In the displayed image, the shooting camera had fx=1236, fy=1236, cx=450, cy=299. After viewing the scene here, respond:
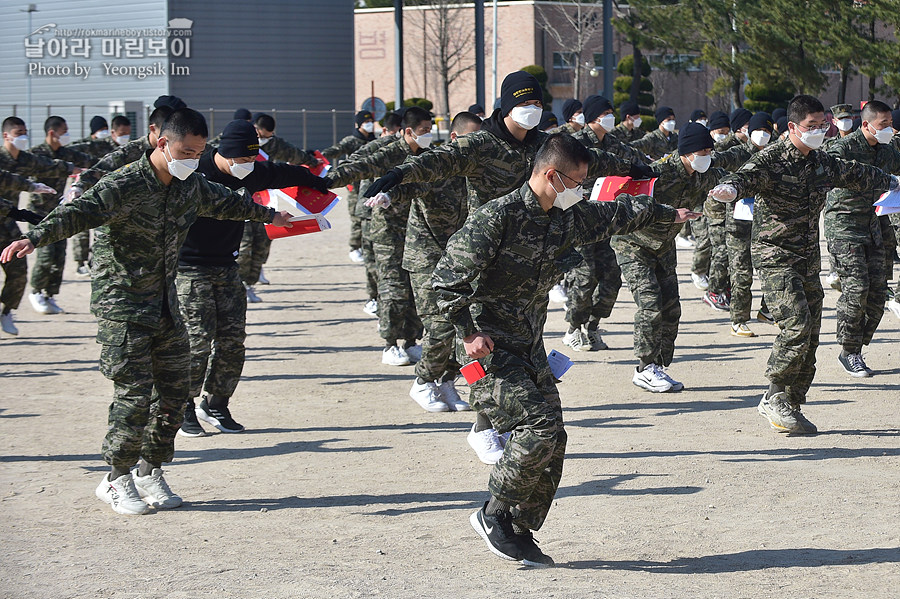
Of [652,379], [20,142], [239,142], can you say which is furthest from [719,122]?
[239,142]

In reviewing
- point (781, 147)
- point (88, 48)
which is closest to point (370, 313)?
point (781, 147)

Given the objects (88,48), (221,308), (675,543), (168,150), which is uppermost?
(88,48)

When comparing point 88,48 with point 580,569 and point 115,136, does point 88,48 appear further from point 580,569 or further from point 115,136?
point 580,569

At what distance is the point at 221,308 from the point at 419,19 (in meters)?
58.5

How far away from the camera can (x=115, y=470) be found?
712cm

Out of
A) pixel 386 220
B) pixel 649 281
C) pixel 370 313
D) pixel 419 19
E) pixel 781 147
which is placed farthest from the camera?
pixel 419 19

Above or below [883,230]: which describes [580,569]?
below

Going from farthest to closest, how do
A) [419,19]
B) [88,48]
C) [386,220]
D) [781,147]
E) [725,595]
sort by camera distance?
[419,19] < [88,48] < [386,220] < [781,147] < [725,595]

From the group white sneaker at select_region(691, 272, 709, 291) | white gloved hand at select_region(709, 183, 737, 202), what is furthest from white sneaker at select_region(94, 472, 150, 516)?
white sneaker at select_region(691, 272, 709, 291)

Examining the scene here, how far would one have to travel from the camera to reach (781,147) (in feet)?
28.4

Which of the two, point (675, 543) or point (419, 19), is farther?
point (419, 19)

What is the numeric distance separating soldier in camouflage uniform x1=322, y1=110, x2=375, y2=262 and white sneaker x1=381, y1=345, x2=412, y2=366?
4335 mm

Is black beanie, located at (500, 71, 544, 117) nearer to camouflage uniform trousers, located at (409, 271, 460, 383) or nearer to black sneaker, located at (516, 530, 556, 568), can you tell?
camouflage uniform trousers, located at (409, 271, 460, 383)

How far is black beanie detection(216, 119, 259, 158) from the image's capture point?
26.3ft
